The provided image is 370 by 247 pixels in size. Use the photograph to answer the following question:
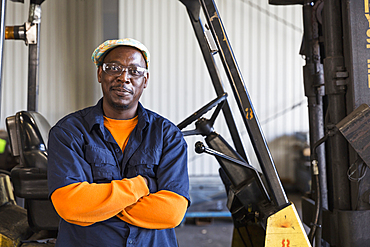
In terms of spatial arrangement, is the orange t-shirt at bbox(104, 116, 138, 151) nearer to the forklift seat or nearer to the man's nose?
the man's nose

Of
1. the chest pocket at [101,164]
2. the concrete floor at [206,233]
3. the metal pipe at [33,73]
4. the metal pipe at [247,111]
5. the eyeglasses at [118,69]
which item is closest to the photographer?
the chest pocket at [101,164]

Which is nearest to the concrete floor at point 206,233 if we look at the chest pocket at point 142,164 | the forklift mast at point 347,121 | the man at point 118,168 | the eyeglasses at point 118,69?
the forklift mast at point 347,121

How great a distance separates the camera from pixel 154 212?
60.1 inches

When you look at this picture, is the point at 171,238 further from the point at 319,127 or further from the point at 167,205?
the point at 319,127

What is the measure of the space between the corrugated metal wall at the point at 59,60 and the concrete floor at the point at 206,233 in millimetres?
3041

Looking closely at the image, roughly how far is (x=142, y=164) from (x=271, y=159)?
907 mm

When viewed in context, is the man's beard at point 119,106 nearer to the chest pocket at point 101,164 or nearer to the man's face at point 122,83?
the man's face at point 122,83

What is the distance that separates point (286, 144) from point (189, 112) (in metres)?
2.07

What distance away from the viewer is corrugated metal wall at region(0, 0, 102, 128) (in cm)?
614

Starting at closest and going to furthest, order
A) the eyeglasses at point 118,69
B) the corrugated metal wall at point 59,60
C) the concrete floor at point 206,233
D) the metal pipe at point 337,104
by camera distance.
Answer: the eyeglasses at point 118,69 < the metal pipe at point 337,104 < the concrete floor at point 206,233 < the corrugated metal wall at point 59,60

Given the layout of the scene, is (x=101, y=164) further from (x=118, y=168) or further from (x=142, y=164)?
(x=142, y=164)

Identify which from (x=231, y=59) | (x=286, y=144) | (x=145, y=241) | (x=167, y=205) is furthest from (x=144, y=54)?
(x=286, y=144)

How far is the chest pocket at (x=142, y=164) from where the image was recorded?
1.64 metres

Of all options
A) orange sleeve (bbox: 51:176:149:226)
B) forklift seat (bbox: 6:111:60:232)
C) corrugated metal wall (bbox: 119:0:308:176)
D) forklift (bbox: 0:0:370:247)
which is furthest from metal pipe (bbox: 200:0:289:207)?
corrugated metal wall (bbox: 119:0:308:176)
